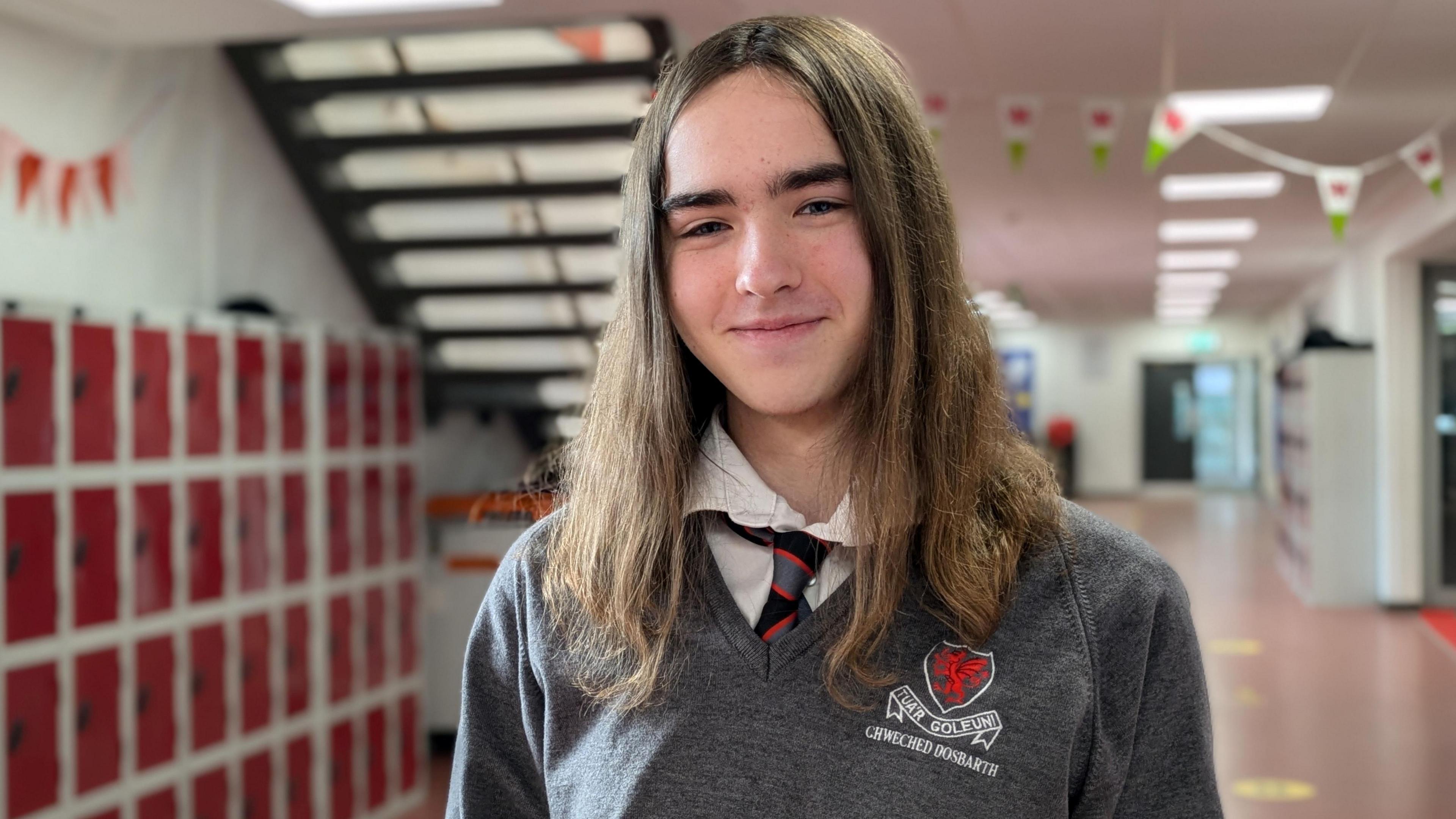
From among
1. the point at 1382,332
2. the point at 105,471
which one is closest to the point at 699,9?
the point at 105,471

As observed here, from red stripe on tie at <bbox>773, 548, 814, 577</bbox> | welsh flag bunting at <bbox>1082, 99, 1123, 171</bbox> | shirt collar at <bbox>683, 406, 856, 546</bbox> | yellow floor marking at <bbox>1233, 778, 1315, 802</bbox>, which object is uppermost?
welsh flag bunting at <bbox>1082, 99, 1123, 171</bbox>

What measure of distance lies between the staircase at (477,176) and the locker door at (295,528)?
953mm

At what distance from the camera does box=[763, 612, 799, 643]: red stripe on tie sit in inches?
42.7

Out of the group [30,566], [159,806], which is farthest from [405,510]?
[30,566]

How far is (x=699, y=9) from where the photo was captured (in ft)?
12.7

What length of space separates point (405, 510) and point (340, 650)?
2.23 ft

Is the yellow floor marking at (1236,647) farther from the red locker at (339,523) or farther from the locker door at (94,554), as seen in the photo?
the locker door at (94,554)

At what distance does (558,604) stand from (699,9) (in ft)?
10.0

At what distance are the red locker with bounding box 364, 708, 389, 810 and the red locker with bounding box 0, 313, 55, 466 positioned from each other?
182cm

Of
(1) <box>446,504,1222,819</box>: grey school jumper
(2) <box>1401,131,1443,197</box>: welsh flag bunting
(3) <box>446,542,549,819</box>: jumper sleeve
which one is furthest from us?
(2) <box>1401,131,1443,197</box>: welsh flag bunting

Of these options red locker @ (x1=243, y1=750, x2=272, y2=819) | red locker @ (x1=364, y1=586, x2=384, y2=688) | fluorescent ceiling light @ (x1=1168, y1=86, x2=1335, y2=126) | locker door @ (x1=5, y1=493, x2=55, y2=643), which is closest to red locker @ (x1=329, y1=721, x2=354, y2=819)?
red locker @ (x1=364, y1=586, x2=384, y2=688)

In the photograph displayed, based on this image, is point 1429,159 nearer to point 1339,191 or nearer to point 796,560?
point 1339,191

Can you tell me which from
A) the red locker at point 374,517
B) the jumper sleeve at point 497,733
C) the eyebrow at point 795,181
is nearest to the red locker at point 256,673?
the red locker at point 374,517

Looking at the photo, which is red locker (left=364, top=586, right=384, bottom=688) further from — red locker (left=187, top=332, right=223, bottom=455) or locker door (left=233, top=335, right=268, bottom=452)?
red locker (left=187, top=332, right=223, bottom=455)
